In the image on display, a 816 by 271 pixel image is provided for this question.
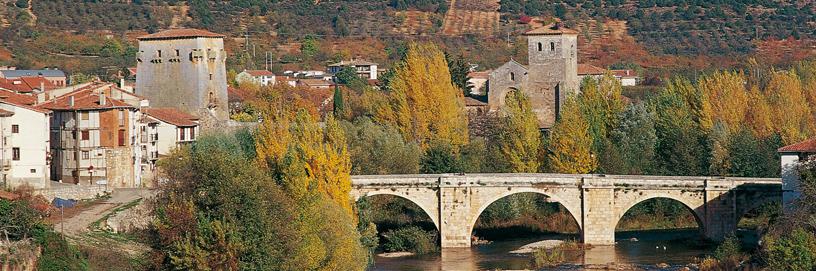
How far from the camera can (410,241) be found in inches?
2370

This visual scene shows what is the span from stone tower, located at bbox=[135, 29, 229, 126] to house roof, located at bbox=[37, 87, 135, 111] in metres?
7.50

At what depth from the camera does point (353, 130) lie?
67188 millimetres

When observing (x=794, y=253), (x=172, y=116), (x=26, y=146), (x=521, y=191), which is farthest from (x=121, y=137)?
(x=794, y=253)

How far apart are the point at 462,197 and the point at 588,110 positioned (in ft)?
35.8

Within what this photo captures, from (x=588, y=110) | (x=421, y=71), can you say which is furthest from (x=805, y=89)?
(x=421, y=71)

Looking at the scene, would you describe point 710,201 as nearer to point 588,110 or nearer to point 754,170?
point 754,170

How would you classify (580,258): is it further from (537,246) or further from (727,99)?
(727,99)

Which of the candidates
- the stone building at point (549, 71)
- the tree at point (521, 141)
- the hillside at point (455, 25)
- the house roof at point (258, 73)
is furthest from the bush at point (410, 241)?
the hillside at point (455, 25)

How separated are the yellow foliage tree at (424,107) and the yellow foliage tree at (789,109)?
36.3 feet

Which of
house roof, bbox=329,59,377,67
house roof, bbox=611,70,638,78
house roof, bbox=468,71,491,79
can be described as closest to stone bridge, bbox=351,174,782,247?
house roof, bbox=468,71,491,79

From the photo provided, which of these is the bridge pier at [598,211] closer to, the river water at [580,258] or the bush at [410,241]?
the river water at [580,258]

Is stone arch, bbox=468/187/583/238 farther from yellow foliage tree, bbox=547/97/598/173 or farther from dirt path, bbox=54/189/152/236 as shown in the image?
dirt path, bbox=54/189/152/236

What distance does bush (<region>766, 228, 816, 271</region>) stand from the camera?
45.7 meters

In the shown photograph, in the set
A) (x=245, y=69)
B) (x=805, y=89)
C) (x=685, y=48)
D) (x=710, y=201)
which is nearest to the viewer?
(x=710, y=201)
